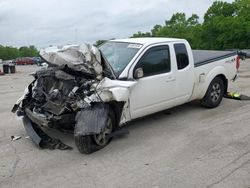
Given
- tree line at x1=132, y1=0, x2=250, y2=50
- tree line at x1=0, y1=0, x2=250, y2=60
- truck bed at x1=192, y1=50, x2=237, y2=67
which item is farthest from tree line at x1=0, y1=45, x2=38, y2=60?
truck bed at x1=192, y1=50, x2=237, y2=67

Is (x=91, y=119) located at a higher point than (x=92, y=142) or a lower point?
higher

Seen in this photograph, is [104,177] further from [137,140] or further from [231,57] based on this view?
[231,57]

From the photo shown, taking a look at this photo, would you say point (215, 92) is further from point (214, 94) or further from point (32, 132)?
point (32, 132)

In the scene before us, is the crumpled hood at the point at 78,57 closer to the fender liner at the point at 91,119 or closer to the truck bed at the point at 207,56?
the fender liner at the point at 91,119

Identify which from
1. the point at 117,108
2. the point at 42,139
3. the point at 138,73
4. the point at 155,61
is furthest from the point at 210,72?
the point at 42,139

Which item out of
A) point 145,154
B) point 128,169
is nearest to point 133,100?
point 145,154

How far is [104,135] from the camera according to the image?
592cm

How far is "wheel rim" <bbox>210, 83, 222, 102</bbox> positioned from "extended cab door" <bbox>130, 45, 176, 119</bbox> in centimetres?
164

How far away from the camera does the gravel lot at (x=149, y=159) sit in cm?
463

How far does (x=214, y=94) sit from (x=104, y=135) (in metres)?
3.64

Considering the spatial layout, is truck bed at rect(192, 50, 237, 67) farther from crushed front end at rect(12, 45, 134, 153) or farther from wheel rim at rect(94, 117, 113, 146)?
wheel rim at rect(94, 117, 113, 146)

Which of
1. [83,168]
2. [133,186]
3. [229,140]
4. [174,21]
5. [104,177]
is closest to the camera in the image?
[133,186]

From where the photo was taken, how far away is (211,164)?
199 inches

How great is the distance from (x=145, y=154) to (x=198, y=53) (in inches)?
164
